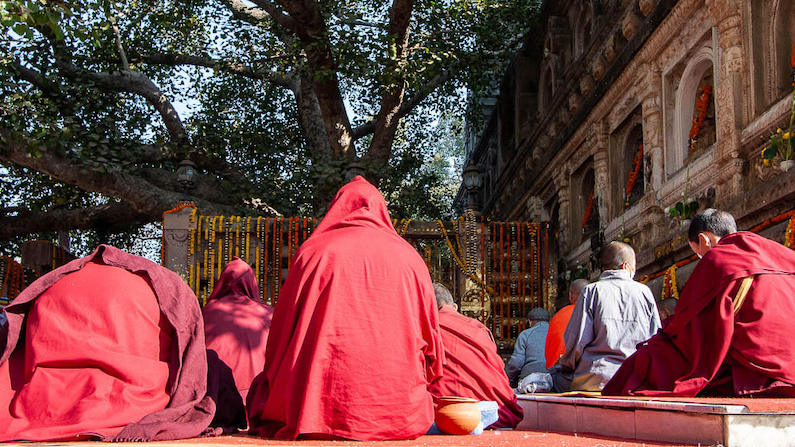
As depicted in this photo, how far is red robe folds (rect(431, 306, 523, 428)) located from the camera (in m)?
4.60

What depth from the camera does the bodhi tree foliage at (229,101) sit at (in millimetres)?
12609

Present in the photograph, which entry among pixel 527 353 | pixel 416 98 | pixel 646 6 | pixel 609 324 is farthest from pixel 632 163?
pixel 416 98

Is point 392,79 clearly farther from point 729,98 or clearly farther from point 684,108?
point 729,98

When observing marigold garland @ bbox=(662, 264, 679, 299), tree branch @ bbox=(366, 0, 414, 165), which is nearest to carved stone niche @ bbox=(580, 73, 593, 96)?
tree branch @ bbox=(366, 0, 414, 165)

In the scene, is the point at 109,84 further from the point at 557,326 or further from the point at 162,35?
the point at 557,326

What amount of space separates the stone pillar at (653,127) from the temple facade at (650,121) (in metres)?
0.01

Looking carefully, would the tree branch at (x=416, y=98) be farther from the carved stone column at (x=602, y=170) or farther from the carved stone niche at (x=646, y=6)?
the carved stone niche at (x=646, y=6)

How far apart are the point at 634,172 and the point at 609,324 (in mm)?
5227

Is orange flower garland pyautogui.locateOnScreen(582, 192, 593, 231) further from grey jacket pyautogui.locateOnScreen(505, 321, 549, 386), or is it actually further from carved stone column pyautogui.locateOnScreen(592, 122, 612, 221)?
grey jacket pyautogui.locateOnScreen(505, 321, 549, 386)

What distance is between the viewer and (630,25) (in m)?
→ 9.44

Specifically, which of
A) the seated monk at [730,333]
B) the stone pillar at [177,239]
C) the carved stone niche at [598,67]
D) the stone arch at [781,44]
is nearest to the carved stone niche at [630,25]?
the carved stone niche at [598,67]

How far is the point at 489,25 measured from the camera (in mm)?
14430

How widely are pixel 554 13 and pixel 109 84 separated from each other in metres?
8.29

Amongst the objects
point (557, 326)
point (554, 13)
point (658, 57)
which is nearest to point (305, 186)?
point (554, 13)
